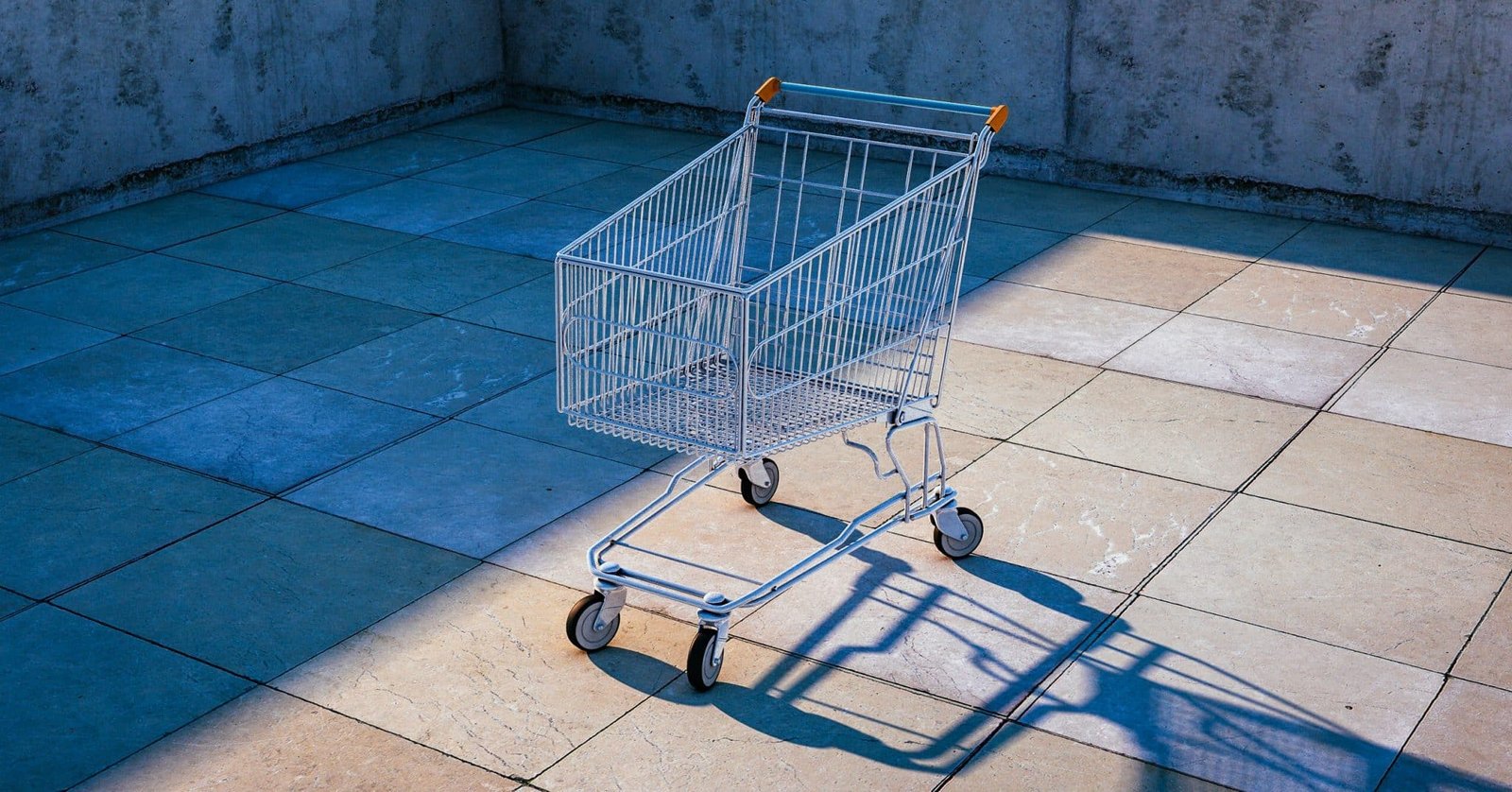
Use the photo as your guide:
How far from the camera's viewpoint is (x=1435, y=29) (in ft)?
25.8

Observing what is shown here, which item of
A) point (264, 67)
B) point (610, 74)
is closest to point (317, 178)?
point (264, 67)

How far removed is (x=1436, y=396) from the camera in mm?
6148

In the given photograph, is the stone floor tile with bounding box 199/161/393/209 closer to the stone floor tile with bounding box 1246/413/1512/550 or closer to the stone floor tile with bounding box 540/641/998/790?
the stone floor tile with bounding box 540/641/998/790

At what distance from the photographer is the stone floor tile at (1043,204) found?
8.41 meters

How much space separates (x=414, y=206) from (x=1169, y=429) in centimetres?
456

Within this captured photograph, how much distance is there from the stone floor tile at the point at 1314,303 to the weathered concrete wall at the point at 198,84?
5.51m

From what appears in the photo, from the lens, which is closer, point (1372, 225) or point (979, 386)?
point (979, 386)

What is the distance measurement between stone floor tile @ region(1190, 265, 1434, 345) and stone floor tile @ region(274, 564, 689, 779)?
3.73 m

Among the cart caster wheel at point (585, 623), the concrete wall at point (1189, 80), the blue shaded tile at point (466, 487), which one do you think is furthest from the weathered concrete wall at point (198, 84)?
the cart caster wheel at point (585, 623)

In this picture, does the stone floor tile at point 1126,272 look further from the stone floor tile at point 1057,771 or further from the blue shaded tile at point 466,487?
the stone floor tile at point 1057,771

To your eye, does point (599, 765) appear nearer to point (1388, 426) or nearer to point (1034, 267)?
point (1388, 426)

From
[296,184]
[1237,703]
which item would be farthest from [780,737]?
[296,184]

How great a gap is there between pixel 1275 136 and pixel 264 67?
5870 mm

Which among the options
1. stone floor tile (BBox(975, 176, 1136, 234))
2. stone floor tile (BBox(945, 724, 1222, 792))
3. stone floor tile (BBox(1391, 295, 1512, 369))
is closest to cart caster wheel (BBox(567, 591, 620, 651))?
stone floor tile (BBox(945, 724, 1222, 792))
